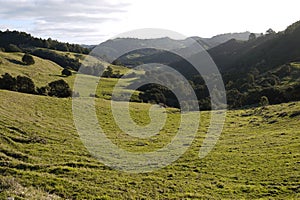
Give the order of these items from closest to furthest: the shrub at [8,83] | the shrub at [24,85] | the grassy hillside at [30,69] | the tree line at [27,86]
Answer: the shrub at [8,83]
the tree line at [27,86]
the shrub at [24,85]
the grassy hillside at [30,69]

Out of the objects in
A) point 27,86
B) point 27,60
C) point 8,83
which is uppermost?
point 27,60

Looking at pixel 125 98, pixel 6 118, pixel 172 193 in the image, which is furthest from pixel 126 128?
pixel 125 98

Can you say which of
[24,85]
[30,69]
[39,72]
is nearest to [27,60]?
[30,69]

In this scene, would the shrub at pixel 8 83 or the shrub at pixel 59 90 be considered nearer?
the shrub at pixel 8 83

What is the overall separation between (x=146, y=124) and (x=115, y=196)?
1258 inches

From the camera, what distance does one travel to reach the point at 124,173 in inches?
953

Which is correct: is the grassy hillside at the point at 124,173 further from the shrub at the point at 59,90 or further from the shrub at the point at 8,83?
the shrub at the point at 59,90

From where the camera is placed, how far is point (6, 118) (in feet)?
107

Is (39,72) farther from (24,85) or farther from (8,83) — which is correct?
(8,83)

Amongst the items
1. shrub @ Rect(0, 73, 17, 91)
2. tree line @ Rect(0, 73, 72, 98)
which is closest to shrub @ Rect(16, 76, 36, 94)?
tree line @ Rect(0, 73, 72, 98)

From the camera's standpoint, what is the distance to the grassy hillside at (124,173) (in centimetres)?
1931

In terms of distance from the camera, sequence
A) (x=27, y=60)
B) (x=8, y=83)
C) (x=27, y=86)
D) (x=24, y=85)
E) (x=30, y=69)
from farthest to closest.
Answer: (x=27, y=60), (x=30, y=69), (x=27, y=86), (x=24, y=85), (x=8, y=83)

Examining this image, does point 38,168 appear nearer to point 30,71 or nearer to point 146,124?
point 146,124

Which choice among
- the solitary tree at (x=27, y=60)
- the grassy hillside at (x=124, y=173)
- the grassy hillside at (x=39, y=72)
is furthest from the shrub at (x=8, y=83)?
the solitary tree at (x=27, y=60)
